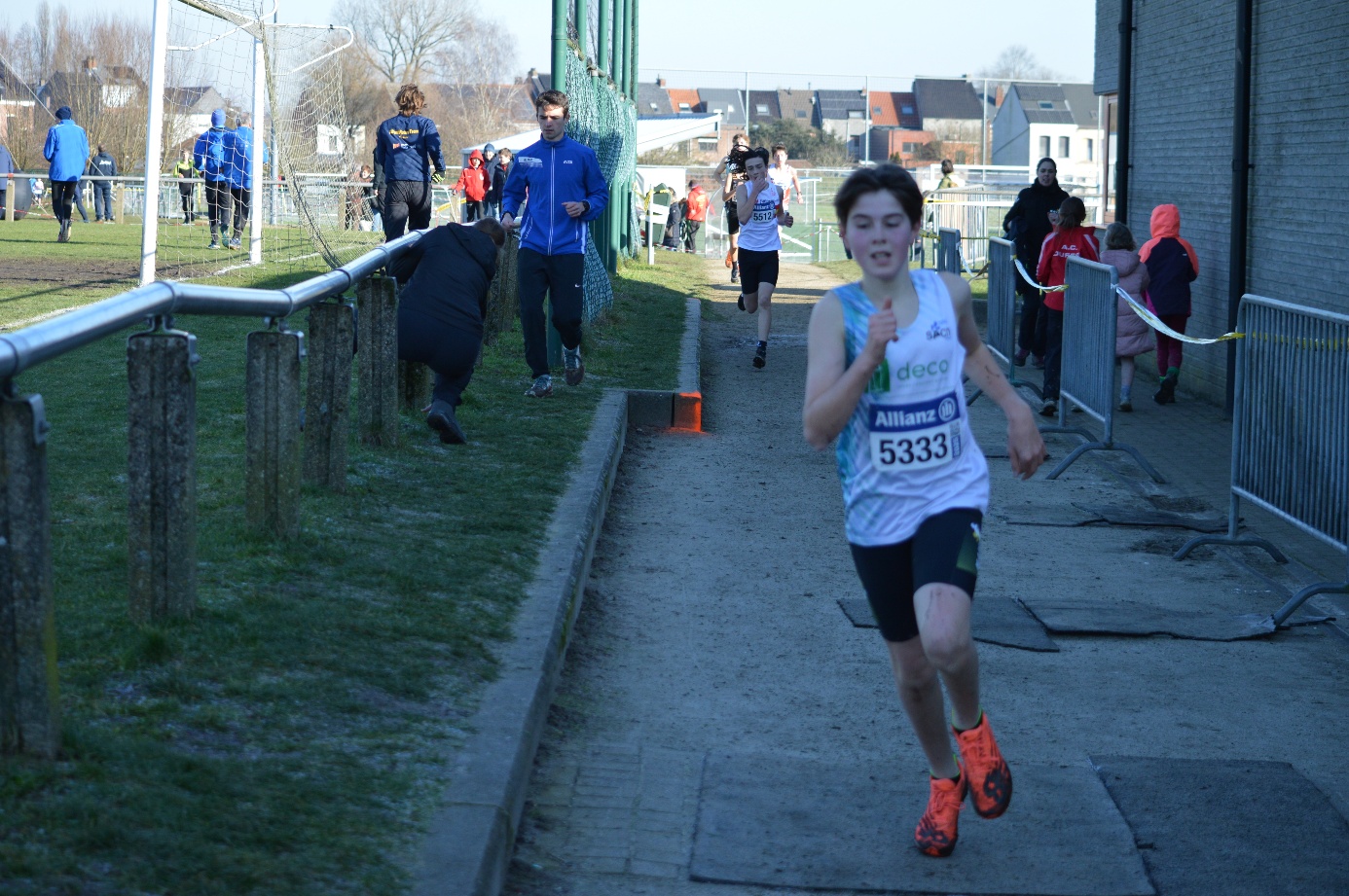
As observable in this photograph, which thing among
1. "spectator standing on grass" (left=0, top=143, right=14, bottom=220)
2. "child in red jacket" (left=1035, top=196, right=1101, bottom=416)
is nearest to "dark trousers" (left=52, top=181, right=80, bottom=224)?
"spectator standing on grass" (left=0, top=143, right=14, bottom=220)

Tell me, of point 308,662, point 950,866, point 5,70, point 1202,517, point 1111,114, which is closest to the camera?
point 950,866

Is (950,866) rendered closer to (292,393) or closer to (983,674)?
(983,674)

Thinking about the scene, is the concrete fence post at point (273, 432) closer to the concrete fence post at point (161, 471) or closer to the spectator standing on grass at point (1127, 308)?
the concrete fence post at point (161, 471)

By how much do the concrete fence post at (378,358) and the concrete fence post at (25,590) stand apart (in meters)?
4.43

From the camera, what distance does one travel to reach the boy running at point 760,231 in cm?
1383

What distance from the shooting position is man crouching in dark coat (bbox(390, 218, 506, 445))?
855 centimetres

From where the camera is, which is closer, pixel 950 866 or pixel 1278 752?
pixel 950 866

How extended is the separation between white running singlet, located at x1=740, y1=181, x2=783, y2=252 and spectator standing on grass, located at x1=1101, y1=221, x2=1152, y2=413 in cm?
283

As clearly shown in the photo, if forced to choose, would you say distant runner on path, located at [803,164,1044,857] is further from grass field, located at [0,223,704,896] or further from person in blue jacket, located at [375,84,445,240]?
person in blue jacket, located at [375,84,445,240]

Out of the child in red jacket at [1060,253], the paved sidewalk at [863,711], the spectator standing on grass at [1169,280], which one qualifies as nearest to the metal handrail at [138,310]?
the paved sidewalk at [863,711]

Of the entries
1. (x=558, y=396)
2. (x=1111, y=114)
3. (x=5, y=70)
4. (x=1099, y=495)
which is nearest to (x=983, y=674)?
(x=1099, y=495)

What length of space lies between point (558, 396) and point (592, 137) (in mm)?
5527

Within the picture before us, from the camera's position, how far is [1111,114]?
2205 cm

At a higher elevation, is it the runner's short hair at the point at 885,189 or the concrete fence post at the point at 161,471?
the runner's short hair at the point at 885,189
